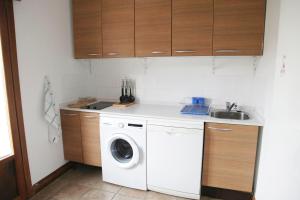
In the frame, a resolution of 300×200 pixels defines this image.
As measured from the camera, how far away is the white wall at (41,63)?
200 cm

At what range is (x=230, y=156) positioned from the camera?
1.94 meters

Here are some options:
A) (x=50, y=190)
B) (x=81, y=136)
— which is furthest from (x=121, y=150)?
(x=50, y=190)

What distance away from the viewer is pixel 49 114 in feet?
7.43

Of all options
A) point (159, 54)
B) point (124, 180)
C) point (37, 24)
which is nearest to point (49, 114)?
point (37, 24)

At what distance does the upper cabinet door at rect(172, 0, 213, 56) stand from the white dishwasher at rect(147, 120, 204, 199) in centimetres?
80

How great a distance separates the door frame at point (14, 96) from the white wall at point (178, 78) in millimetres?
1140

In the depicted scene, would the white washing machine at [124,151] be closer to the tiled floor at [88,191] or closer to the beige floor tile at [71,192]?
the tiled floor at [88,191]

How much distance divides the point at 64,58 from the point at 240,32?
82.5 inches

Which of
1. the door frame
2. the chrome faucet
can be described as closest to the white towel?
the door frame

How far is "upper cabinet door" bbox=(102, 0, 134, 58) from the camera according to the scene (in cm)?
232

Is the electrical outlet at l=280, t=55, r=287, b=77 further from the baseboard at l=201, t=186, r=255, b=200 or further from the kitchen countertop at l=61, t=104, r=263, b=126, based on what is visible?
the baseboard at l=201, t=186, r=255, b=200

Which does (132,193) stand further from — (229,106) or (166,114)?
(229,106)

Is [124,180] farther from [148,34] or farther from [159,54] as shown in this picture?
[148,34]

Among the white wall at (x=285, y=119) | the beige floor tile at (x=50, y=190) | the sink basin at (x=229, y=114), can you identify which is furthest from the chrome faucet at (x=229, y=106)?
the beige floor tile at (x=50, y=190)
